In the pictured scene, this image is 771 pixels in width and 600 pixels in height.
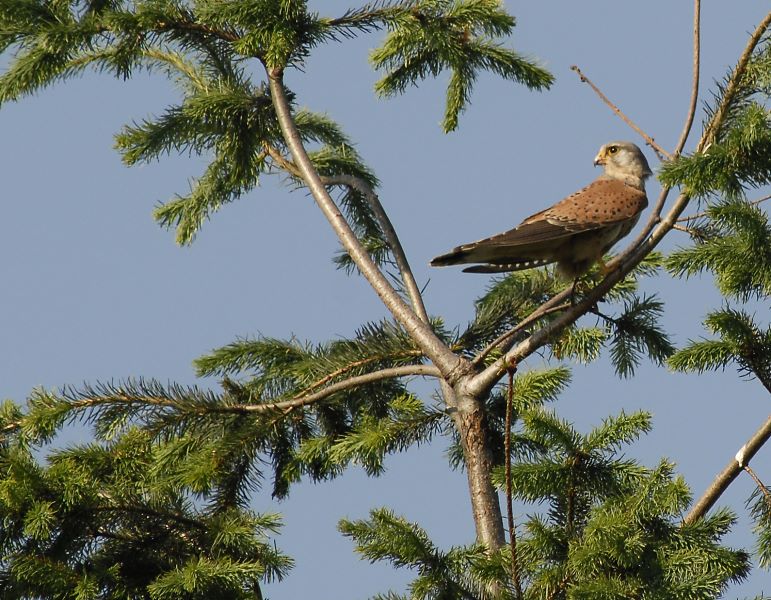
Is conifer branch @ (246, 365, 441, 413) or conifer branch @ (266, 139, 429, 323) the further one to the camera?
conifer branch @ (266, 139, 429, 323)

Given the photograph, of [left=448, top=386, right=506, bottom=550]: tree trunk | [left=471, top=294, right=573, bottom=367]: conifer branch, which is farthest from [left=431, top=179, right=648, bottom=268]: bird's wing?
[left=448, top=386, right=506, bottom=550]: tree trunk

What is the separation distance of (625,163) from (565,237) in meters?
1.10

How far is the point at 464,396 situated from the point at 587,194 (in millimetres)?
1414

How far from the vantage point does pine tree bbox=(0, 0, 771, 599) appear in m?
3.29

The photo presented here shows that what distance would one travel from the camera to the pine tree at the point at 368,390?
3289 mm

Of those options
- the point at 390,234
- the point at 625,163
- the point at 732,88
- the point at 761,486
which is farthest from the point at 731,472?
the point at 625,163

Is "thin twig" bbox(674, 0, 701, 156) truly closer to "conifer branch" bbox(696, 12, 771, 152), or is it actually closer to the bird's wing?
"conifer branch" bbox(696, 12, 771, 152)

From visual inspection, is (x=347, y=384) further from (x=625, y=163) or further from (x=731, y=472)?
(x=625, y=163)

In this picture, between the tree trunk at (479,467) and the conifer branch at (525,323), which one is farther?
the conifer branch at (525,323)

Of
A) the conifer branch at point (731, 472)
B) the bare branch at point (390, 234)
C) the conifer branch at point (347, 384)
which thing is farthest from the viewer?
the bare branch at point (390, 234)

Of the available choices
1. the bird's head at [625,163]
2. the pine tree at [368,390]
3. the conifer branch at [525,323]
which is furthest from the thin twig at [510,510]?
the bird's head at [625,163]

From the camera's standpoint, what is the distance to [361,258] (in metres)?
4.63

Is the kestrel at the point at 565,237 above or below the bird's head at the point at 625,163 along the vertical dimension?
below

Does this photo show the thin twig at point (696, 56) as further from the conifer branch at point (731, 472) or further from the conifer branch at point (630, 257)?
the conifer branch at point (731, 472)
